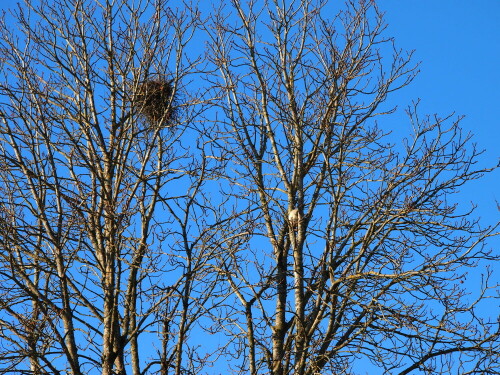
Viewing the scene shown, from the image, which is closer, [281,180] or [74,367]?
[74,367]

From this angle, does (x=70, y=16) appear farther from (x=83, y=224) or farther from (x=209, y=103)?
(x=83, y=224)

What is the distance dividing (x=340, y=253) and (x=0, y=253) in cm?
351

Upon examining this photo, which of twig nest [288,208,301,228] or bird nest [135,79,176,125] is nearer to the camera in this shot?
twig nest [288,208,301,228]

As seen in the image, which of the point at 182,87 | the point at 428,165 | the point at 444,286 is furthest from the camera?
the point at 182,87

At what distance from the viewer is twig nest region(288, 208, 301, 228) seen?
9.82 meters

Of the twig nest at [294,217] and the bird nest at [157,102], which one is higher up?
the bird nest at [157,102]

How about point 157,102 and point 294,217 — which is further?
point 157,102

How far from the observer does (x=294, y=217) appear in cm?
988

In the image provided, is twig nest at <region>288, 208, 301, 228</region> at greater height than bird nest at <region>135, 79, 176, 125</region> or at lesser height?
lesser

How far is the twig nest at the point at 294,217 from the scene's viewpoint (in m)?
9.82

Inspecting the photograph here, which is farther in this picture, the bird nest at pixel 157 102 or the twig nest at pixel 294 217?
the bird nest at pixel 157 102

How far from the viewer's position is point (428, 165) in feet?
33.4

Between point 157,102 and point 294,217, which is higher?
point 157,102

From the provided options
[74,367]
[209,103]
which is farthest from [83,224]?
[209,103]
